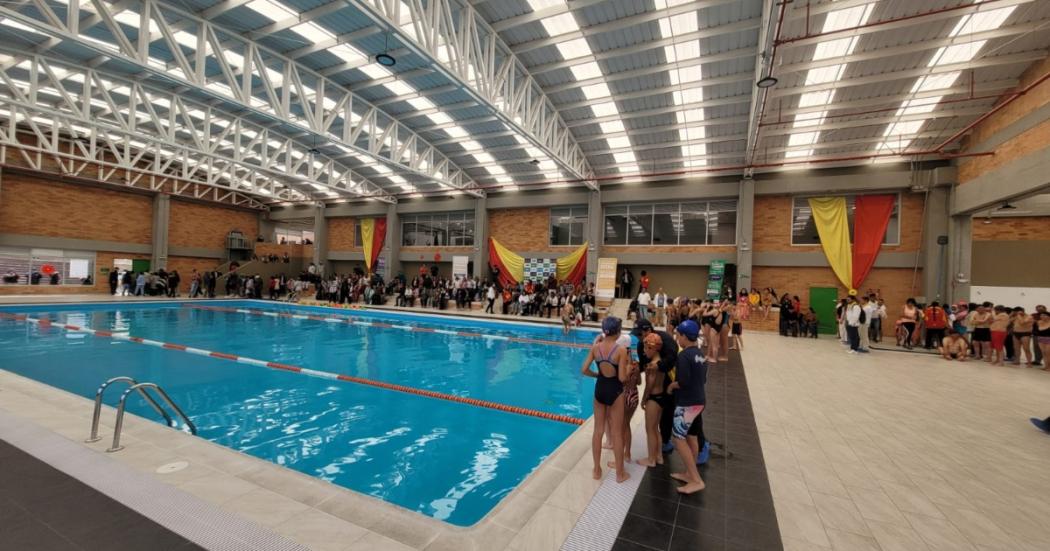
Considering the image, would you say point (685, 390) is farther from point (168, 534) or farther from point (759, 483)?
point (168, 534)

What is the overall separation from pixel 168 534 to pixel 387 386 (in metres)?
3.98

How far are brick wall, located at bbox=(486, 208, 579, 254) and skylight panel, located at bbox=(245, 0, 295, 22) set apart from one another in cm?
1265

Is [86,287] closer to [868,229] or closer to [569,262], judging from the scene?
[569,262]

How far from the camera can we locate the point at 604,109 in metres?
12.3

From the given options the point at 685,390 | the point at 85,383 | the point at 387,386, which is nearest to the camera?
the point at 685,390

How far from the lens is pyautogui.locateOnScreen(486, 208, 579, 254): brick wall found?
19438mm

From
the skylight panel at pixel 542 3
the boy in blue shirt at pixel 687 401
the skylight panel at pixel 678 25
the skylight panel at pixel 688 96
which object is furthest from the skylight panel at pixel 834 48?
the boy in blue shirt at pixel 687 401

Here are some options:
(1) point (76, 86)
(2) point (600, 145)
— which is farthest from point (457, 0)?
(1) point (76, 86)

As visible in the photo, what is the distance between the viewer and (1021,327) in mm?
8539

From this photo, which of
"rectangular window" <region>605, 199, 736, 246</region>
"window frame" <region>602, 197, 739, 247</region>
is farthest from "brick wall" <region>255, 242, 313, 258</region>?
"rectangular window" <region>605, 199, 736, 246</region>

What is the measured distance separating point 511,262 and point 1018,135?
1667cm

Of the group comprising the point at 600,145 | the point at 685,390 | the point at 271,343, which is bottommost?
the point at 271,343

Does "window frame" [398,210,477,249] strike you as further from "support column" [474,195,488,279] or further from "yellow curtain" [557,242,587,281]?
"yellow curtain" [557,242,587,281]

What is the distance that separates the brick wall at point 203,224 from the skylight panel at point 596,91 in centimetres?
2446
